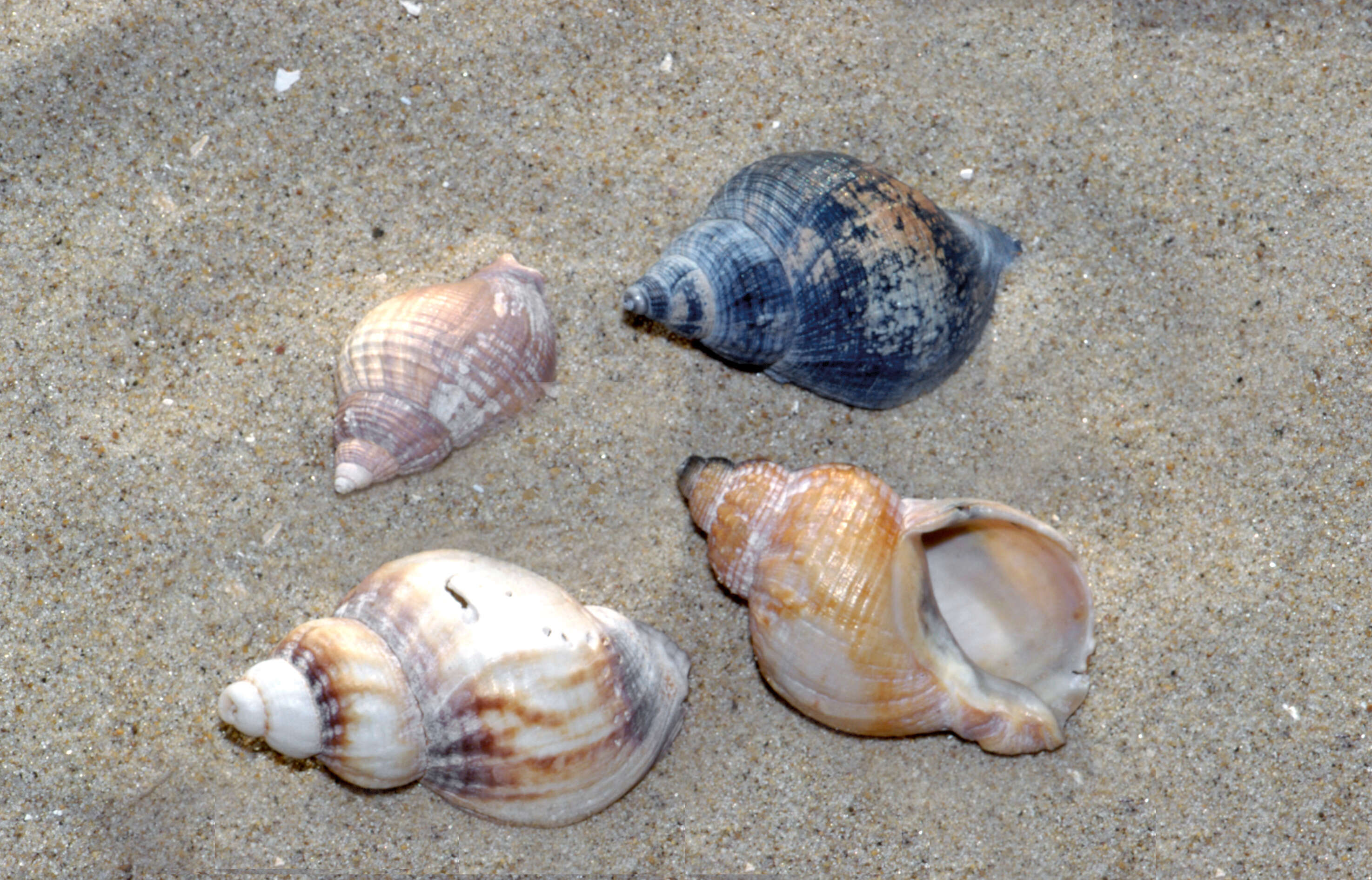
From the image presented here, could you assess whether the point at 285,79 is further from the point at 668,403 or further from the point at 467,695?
the point at 467,695

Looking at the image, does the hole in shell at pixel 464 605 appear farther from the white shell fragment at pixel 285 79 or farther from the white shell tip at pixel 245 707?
the white shell fragment at pixel 285 79

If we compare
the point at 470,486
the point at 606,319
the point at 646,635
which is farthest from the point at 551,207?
the point at 646,635

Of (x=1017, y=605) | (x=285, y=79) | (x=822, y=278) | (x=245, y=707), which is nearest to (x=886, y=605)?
(x=1017, y=605)

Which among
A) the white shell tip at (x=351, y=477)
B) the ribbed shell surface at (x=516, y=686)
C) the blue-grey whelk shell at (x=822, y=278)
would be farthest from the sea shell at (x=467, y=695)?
the blue-grey whelk shell at (x=822, y=278)

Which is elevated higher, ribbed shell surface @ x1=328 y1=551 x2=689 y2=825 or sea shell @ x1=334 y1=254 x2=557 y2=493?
sea shell @ x1=334 y1=254 x2=557 y2=493

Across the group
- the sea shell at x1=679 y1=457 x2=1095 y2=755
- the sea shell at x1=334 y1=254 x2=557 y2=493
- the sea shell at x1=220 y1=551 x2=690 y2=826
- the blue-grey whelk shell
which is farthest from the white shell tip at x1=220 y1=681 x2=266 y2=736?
the blue-grey whelk shell

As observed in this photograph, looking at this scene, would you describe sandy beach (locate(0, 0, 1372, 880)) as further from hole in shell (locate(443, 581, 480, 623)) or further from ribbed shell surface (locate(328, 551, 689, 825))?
hole in shell (locate(443, 581, 480, 623))
